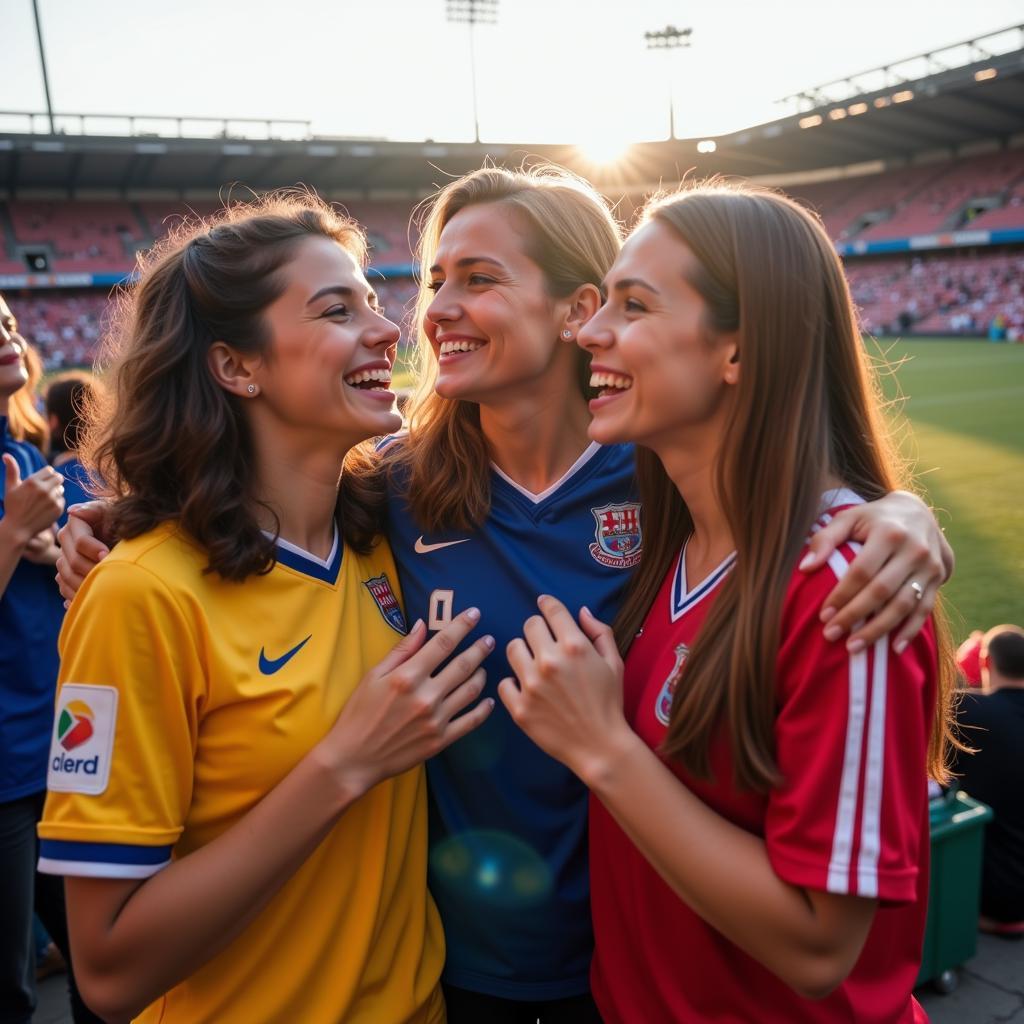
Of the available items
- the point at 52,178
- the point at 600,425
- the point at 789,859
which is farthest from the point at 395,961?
the point at 52,178

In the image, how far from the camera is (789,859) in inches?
51.4

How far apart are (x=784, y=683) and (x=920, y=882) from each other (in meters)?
0.56

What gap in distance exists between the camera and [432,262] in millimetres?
2459

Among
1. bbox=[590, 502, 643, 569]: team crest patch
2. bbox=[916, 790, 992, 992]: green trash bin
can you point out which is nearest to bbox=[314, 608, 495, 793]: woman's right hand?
bbox=[590, 502, 643, 569]: team crest patch

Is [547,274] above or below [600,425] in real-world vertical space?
above

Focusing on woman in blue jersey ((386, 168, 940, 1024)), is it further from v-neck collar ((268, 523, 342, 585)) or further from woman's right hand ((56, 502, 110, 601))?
woman's right hand ((56, 502, 110, 601))

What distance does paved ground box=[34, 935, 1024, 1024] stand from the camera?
3193 mm

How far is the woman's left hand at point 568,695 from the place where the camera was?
1.47 m

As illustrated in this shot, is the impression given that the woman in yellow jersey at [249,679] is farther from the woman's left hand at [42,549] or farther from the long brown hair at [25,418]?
the long brown hair at [25,418]

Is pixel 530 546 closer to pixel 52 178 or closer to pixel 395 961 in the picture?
pixel 395 961

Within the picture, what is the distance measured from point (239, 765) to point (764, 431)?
1088mm

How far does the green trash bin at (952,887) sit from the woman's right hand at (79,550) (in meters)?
2.90

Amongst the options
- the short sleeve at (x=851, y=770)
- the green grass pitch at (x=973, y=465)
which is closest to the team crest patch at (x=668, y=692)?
the short sleeve at (x=851, y=770)

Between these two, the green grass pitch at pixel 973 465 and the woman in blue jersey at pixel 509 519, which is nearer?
the woman in blue jersey at pixel 509 519
